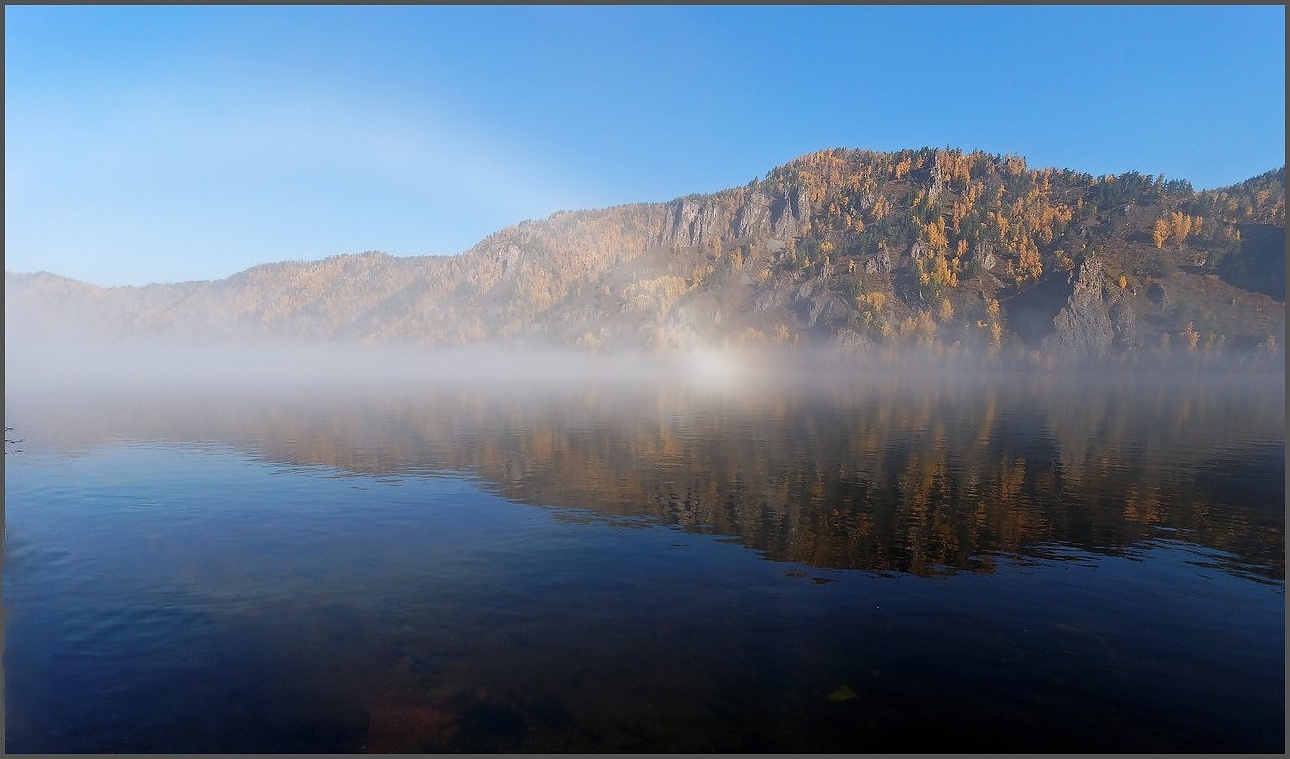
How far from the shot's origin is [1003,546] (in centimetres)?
3281

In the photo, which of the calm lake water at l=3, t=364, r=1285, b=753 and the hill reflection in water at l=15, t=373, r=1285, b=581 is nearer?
the calm lake water at l=3, t=364, r=1285, b=753

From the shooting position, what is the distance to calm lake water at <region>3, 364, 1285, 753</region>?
17.3m

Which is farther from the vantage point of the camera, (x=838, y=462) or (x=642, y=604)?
(x=838, y=462)

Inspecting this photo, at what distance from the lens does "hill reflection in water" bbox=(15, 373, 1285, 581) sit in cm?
3491

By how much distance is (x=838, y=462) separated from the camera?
56.9 metres

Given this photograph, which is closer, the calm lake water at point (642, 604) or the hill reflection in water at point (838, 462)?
the calm lake water at point (642, 604)

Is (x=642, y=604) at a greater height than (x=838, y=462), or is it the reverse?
(x=838, y=462)

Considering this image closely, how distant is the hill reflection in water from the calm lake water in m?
0.46

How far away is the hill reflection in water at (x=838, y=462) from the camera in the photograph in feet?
115

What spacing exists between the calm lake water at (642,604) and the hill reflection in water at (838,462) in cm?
46

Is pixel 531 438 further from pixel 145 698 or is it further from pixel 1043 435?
pixel 1043 435

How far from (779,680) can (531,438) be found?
56.2 m

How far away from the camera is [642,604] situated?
24.9 meters

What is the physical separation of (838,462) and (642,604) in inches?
1444
